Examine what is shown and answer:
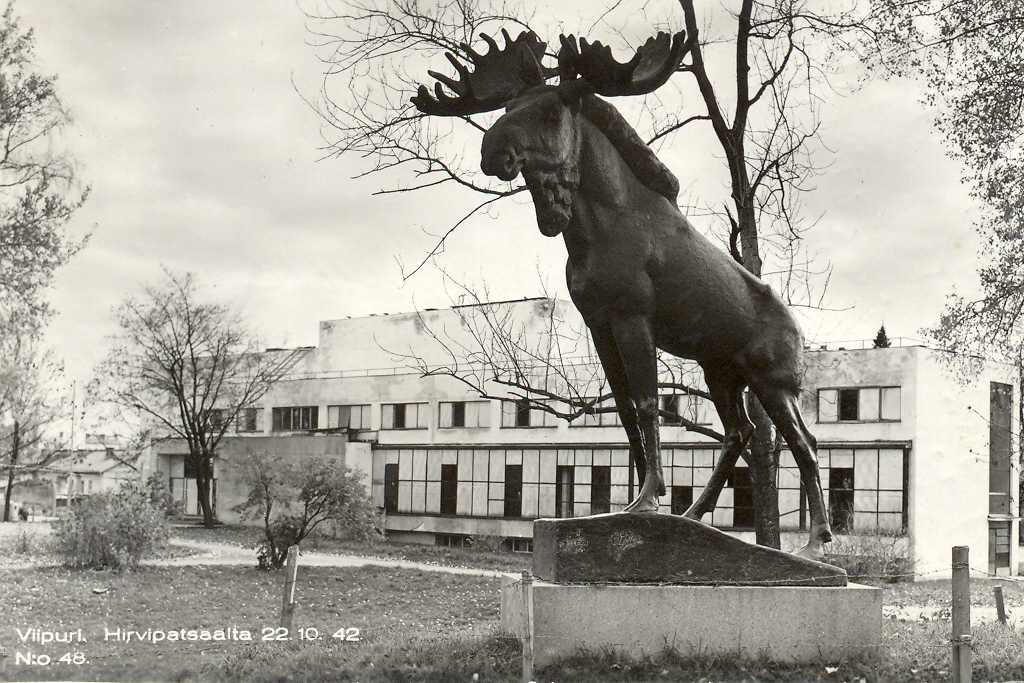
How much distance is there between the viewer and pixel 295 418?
49.5 metres

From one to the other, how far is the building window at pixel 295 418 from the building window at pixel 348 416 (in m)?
0.97

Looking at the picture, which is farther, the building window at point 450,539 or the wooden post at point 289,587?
the building window at point 450,539

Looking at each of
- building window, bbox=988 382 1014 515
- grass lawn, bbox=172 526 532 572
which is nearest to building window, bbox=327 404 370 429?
grass lawn, bbox=172 526 532 572

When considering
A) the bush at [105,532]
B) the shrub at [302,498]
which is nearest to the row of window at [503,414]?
the shrub at [302,498]

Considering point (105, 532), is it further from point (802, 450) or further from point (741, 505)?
point (741, 505)

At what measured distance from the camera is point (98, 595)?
18406mm

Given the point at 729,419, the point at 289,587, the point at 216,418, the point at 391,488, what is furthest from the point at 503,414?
the point at 729,419

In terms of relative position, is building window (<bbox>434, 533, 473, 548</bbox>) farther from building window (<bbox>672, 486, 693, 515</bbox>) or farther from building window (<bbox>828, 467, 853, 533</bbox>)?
building window (<bbox>828, 467, 853, 533</bbox>)

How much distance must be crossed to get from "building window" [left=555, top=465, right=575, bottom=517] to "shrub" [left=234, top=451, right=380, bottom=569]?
42.9 ft

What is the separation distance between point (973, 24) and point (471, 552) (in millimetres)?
28000

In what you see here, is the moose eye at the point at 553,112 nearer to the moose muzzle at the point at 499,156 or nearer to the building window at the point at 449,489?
the moose muzzle at the point at 499,156

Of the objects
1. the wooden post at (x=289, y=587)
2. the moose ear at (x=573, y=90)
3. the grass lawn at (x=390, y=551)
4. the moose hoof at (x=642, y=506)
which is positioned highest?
the moose ear at (x=573, y=90)

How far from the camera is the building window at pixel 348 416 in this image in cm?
4631

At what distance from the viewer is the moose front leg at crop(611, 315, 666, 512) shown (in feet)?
19.7
